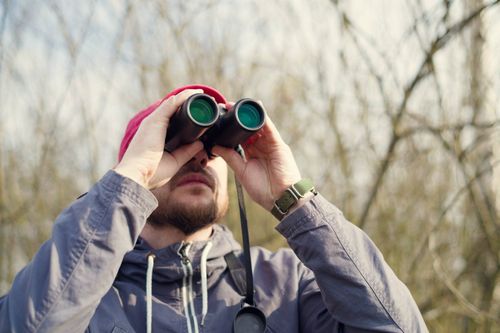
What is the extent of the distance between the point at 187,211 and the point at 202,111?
401mm

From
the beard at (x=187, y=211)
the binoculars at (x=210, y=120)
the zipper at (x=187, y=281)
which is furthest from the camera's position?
the beard at (x=187, y=211)

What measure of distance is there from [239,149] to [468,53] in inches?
70.5

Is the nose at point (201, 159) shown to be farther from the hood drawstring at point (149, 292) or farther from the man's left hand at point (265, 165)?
the hood drawstring at point (149, 292)

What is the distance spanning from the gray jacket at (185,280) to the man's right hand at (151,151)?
0.07m

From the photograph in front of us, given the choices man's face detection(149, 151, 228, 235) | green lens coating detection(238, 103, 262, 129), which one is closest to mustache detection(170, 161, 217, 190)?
man's face detection(149, 151, 228, 235)

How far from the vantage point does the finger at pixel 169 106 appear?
165 cm

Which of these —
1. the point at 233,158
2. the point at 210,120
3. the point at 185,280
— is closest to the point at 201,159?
the point at 233,158

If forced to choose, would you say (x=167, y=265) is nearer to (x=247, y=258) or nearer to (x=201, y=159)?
(x=247, y=258)

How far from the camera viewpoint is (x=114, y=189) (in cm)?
148

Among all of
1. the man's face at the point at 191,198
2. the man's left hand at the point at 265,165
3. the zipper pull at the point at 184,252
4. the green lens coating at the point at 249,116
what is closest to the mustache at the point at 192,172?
the man's face at the point at 191,198

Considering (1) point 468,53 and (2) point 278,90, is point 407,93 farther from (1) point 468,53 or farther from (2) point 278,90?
(2) point 278,90

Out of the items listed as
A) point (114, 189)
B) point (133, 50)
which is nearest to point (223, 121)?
point (114, 189)

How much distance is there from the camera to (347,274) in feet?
5.03

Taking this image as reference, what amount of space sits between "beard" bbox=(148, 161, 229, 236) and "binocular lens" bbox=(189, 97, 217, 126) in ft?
1.07
